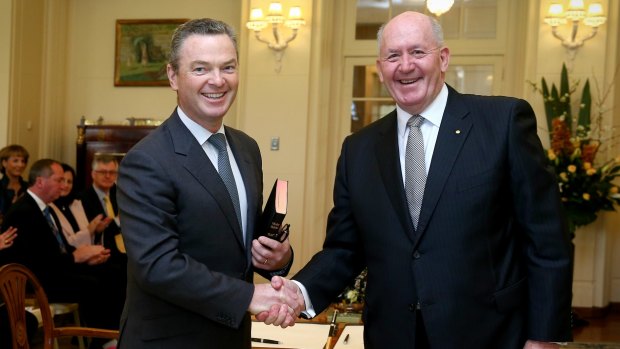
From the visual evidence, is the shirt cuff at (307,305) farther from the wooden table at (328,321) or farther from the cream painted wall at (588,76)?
the cream painted wall at (588,76)

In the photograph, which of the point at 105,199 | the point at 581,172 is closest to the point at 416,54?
the point at 581,172

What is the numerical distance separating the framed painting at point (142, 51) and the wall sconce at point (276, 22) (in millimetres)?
1403

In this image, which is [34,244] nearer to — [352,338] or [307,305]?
[352,338]

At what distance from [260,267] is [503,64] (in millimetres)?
6072

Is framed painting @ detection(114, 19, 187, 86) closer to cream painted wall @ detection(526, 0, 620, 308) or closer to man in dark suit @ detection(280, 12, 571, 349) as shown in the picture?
cream painted wall @ detection(526, 0, 620, 308)

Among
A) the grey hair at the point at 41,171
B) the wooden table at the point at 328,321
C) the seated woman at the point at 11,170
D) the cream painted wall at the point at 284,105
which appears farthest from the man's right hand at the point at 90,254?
the wooden table at the point at 328,321

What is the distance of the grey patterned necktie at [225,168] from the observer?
2.08 m

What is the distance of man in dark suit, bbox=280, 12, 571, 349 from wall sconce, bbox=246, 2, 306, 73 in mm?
5109

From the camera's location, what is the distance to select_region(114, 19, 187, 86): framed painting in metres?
8.35

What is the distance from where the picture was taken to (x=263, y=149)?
7.55 meters

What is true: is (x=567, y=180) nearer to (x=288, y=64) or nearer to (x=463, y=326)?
(x=288, y=64)

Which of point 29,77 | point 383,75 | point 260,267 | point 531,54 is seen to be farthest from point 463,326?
point 29,77

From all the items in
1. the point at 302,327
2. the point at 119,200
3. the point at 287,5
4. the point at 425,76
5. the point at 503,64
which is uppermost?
the point at 287,5

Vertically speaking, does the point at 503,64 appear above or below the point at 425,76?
above
